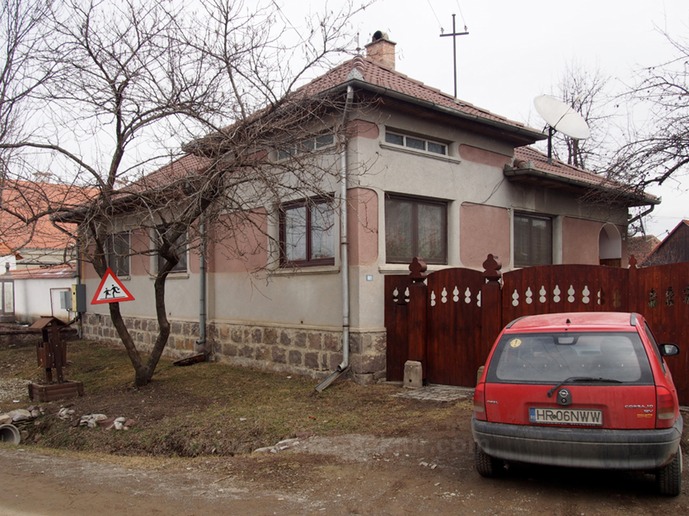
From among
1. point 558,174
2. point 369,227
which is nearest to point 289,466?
point 369,227

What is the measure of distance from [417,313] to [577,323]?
4858mm

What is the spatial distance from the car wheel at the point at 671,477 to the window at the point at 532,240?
30.1 ft

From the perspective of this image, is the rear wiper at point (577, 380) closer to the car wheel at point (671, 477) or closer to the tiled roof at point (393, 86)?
the car wheel at point (671, 477)

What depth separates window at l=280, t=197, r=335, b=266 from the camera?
11.0 meters

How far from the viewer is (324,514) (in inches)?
189

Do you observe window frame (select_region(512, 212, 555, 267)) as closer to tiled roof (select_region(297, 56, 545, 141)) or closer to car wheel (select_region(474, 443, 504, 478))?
tiled roof (select_region(297, 56, 545, 141))

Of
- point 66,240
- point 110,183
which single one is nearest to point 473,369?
point 110,183

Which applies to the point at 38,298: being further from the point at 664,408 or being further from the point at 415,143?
the point at 664,408

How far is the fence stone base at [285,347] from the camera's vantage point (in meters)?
10.3

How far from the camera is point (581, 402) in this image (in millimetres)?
4758

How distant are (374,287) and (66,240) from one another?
5661 mm

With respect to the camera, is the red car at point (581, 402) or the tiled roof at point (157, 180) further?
the tiled roof at point (157, 180)

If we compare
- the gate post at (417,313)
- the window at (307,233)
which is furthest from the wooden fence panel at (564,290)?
the window at (307,233)

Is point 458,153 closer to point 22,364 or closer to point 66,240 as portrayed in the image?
point 66,240
